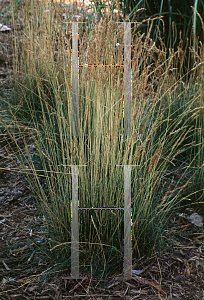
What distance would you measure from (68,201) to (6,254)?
45 centimetres

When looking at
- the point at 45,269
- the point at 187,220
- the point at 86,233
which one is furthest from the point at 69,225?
the point at 187,220

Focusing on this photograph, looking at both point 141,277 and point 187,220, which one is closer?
point 141,277

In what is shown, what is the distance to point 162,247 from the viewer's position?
1.79 meters

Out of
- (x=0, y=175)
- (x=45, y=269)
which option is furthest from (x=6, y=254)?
(x=0, y=175)

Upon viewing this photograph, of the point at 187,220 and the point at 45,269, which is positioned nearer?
the point at 45,269

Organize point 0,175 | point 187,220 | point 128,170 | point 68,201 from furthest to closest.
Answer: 1. point 0,175
2. point 187,220
3. point 68,201
4. point 128,170

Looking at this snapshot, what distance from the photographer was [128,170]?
5.22 feet

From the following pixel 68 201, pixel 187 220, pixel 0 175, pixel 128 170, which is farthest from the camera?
pixel 0 175

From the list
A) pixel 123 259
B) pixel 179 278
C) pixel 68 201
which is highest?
pixel 68 201

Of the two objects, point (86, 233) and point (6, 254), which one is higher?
point (86, 233)

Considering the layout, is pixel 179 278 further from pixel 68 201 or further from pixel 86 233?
pixel 68 201

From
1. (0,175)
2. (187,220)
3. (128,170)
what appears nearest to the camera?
(128,170)

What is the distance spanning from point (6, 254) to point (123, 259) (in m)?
0.62

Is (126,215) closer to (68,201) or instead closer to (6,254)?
(68,201)
